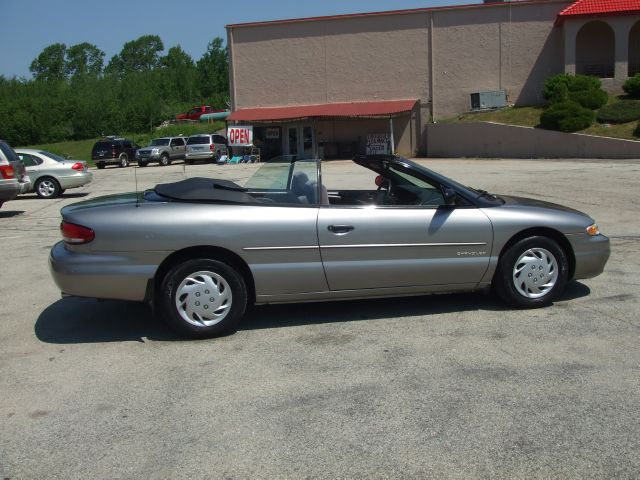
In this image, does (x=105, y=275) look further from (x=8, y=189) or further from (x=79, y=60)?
(x=79, y=60)

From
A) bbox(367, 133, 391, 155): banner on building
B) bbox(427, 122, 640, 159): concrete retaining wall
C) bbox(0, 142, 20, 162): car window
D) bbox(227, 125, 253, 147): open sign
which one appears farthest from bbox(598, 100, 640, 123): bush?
bbox(0, 142, 20, 162): car window

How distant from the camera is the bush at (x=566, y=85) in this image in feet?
106

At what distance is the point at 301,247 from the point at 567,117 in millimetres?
28096

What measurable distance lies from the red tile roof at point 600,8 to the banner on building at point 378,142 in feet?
37.7

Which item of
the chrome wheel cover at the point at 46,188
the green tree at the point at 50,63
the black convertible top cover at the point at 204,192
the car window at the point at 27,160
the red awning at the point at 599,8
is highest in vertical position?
the green tree at the point at 50,63

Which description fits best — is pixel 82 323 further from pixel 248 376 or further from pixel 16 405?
pixel 248 376

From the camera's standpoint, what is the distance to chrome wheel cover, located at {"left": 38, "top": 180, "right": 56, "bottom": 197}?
18812 mm

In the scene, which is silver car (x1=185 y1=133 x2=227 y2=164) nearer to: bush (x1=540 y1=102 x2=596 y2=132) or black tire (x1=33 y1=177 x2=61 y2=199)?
bush (x1=540 y1=102 x2=596 y2=132)

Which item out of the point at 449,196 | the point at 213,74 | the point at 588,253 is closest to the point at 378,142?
the point at 588,253

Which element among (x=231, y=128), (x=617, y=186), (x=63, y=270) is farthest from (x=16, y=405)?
(x=231, y=128)

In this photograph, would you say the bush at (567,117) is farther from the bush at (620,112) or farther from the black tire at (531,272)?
the black tire at (531,272)

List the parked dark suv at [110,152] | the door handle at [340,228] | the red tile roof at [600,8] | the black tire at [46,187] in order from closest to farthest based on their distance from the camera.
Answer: the door handle at [340,228] → the black tire at [46,187] → the red tile roof at [600,8] → the parked dark suv at [110,152]

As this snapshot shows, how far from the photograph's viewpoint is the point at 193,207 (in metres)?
5.29

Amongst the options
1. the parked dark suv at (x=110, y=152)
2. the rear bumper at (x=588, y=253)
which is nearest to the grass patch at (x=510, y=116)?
the parked dark suv at (x=110, y=152)
